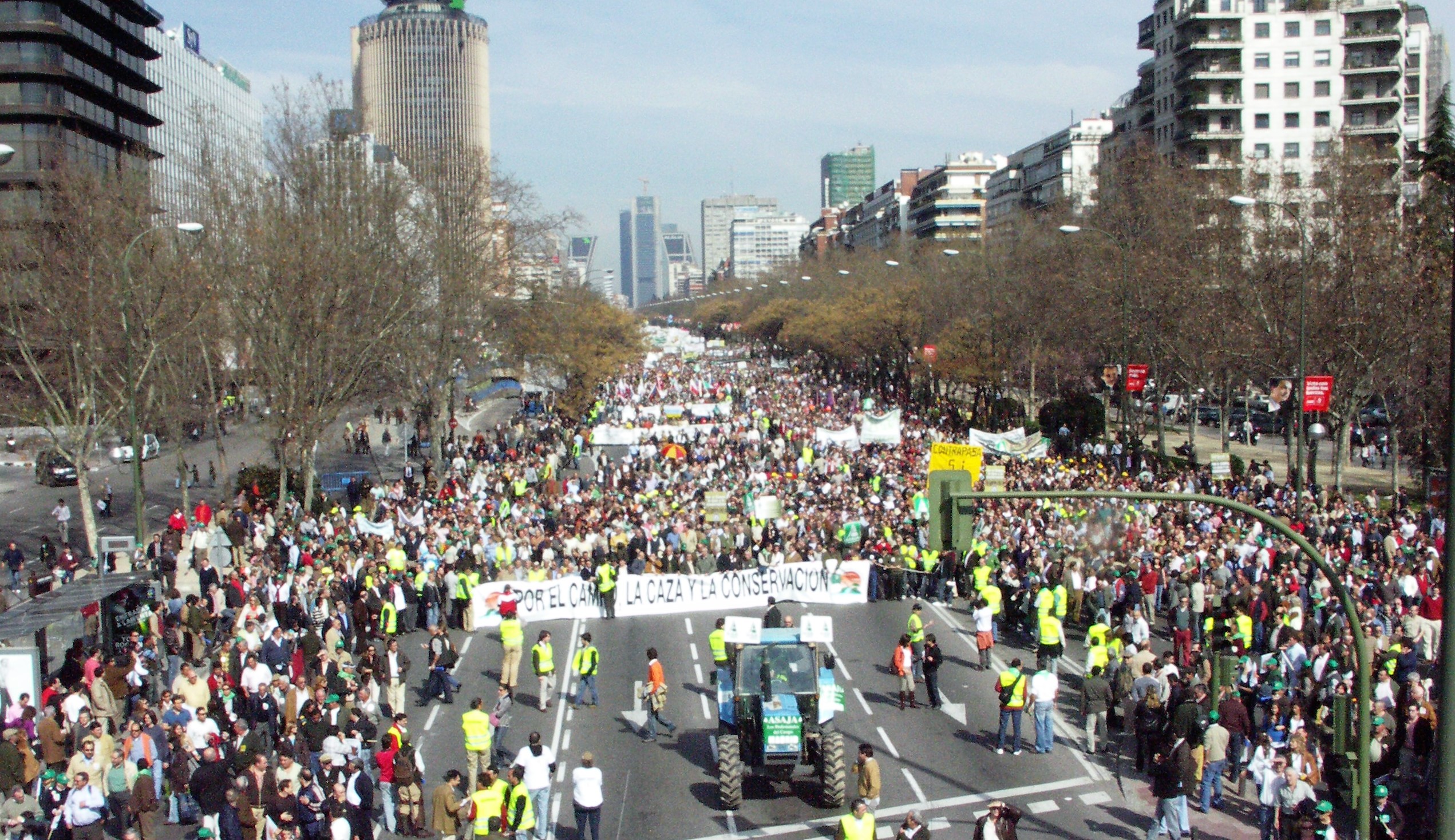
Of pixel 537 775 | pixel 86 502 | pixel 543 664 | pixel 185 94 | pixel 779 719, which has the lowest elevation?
pixel 537 775

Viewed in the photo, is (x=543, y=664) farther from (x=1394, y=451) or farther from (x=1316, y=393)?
(x=1394, y=451)

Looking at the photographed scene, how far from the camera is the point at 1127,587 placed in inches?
933

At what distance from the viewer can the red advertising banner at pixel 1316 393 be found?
30.0 metres

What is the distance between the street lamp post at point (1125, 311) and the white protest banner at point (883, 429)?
7.50 m

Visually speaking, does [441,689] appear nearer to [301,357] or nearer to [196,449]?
[301,357]

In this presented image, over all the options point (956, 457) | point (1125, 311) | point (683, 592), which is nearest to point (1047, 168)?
point (1125, 311)

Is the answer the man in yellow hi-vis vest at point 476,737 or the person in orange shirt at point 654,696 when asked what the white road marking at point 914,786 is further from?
the man in yellow hi-vis vest at point 476,737

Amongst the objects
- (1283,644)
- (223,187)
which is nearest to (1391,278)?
(1283,644)

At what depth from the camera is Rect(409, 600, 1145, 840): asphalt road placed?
52.5 ft

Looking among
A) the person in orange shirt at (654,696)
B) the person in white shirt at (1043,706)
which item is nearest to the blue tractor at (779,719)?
the person in orange shirt at (654,696)

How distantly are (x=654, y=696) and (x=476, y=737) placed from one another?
124 inches

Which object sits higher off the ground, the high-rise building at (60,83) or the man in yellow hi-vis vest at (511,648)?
the high-rise building at (60,83)

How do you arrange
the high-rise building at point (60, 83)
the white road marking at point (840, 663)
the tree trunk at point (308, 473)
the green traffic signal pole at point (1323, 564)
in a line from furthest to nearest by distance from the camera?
the high-rise building at point (60, 83)
the tree trunk at point (308, 473)
the white road marking at point (840, 663)
the green traffic signal pole at point (1323, 564)

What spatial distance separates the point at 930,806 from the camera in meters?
16.5
